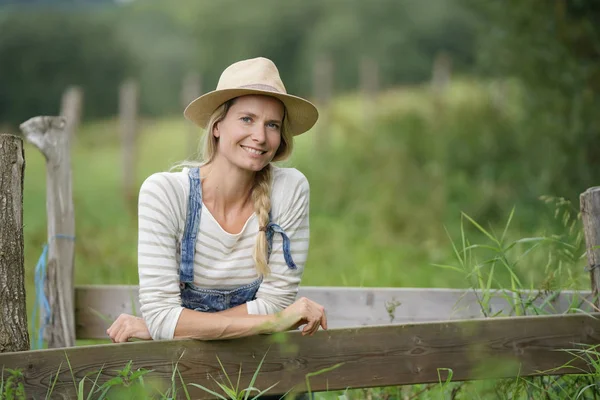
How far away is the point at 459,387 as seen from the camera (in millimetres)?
3078

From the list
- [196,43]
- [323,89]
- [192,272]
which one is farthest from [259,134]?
[196,43]

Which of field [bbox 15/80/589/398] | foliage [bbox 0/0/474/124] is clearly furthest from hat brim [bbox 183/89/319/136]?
foliage [bbox 0/0/474/124]

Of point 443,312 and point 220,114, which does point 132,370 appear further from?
point 443,312

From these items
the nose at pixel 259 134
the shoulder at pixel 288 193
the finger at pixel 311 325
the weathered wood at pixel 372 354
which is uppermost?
the nose at pixel 259 134

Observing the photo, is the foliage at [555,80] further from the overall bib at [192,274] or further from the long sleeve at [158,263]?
the long sleeve at [158,263]

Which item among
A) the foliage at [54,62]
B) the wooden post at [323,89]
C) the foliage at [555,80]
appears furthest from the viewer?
the foliage at [54,62]

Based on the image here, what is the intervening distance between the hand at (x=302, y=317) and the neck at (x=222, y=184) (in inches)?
19.6

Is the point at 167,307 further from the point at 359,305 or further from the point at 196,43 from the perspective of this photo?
the point at 196,43

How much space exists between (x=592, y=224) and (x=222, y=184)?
1347 mm

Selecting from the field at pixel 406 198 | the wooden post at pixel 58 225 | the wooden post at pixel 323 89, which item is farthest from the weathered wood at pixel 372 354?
the wooden post at pixel 323 89

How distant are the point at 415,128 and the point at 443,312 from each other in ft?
19.8

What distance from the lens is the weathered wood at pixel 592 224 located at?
9.42 feet

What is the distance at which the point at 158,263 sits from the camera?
8.80 ft

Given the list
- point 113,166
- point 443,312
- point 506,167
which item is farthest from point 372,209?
point 113,166
